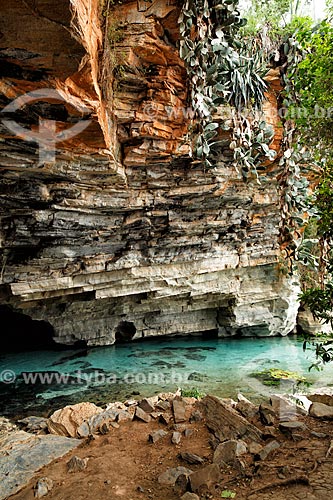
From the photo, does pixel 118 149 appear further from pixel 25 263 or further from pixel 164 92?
pixel 25 263

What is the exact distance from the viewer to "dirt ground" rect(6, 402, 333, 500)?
8.59 ft

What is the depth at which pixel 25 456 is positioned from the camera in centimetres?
410

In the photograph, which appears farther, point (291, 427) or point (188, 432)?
point (188, 432)

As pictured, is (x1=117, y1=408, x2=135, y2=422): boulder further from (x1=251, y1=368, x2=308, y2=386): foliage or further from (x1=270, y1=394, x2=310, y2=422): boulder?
(x1=251, y1=368, x2=308, y2=386): foliage

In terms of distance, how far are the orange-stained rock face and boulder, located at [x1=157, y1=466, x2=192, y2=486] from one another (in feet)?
12.2

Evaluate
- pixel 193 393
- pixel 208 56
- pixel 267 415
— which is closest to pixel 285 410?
pixel 267 415

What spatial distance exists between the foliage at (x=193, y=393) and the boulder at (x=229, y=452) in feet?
13.5

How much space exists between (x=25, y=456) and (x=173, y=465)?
183 cm

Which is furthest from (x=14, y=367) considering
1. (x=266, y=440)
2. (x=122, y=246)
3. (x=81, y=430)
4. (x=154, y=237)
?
(x=266, y=440)

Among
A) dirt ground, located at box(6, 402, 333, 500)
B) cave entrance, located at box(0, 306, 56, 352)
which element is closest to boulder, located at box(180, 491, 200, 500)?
dirt ground, located at box(6, 402, 333, 500)

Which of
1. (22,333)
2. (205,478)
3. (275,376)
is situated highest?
(205,478)

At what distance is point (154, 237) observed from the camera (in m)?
9.59

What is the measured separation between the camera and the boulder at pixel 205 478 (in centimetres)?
282

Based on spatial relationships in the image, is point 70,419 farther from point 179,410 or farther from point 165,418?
point 179,410
